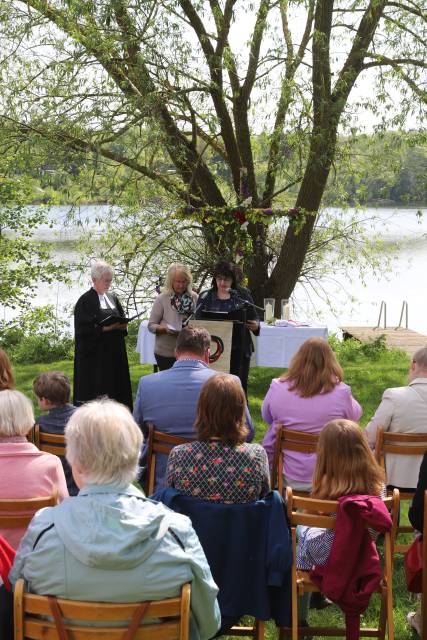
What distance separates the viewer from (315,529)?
365 centimetres

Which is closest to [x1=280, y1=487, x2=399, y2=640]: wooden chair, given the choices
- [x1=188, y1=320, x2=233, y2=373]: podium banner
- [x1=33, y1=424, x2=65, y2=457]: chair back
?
[x1=33, y1=424, x2=65, y2=457]: chair back

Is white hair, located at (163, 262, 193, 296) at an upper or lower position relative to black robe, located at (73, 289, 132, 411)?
upper

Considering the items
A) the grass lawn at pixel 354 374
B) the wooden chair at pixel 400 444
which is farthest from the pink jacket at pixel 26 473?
the grass lawn at pixel 354 374

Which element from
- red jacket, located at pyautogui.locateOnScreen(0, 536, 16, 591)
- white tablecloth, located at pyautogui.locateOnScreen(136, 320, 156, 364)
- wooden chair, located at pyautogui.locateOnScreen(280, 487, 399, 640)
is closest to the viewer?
red jacket, located at pyautogui.locateOnScreen(0, 536, 16, 591)

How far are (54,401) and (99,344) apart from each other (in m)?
2.43

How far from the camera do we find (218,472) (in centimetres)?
337

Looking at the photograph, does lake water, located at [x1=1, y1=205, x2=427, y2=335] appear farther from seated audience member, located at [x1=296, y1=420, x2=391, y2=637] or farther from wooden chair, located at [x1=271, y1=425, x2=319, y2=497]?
seated audience member, located at [x1=296, y1=420, x2=391, y2=637]

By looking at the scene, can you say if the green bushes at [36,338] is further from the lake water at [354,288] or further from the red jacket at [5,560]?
the red jacket at [5,560]

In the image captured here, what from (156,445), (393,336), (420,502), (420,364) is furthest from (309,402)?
(393,336)

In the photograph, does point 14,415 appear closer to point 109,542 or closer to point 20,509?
point 20,509

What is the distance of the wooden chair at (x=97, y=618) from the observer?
7.80ft

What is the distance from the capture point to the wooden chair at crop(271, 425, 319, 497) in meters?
4.41

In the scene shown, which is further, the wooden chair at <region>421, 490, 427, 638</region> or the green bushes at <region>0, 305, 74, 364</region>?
the green bushes at <region>0, 305, 74, 364</region>

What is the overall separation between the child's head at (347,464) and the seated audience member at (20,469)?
1.09 meters
